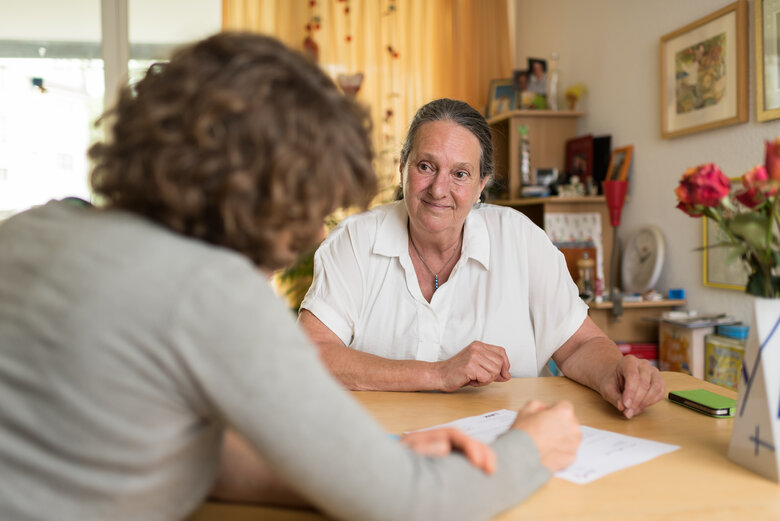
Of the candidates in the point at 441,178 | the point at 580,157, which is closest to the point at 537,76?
the point at 580,157

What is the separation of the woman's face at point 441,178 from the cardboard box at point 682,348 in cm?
133

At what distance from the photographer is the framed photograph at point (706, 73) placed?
8.00 feet

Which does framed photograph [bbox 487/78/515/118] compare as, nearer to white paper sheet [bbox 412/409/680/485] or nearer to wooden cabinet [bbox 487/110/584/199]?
wooden cabinet [bbox 487/110/584/199]

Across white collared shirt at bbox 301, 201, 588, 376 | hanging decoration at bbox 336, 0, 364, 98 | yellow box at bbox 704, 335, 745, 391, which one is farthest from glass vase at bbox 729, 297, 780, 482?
hanging decoration at bbox 336, 0, 364, 98

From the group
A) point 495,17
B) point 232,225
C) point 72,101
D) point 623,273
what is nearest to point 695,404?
point 232,225

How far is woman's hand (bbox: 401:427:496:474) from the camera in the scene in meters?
0.73

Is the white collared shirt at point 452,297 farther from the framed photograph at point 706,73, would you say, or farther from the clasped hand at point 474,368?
the framed photograph at point 706,73

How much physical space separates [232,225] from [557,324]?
3.98 ft

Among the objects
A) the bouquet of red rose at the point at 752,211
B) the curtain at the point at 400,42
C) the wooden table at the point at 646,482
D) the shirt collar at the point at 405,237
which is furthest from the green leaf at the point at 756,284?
the curtain at the point at 400,42

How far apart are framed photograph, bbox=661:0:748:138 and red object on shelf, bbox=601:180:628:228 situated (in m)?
0.30

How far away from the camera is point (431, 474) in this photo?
0.67m

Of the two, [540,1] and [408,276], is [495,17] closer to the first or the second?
[540,1]

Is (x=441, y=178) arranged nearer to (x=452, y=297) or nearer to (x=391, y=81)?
(x=452, y=297)

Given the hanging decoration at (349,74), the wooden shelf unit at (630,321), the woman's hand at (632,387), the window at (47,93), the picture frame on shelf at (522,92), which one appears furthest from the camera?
the hanging decoration at (349,74)
